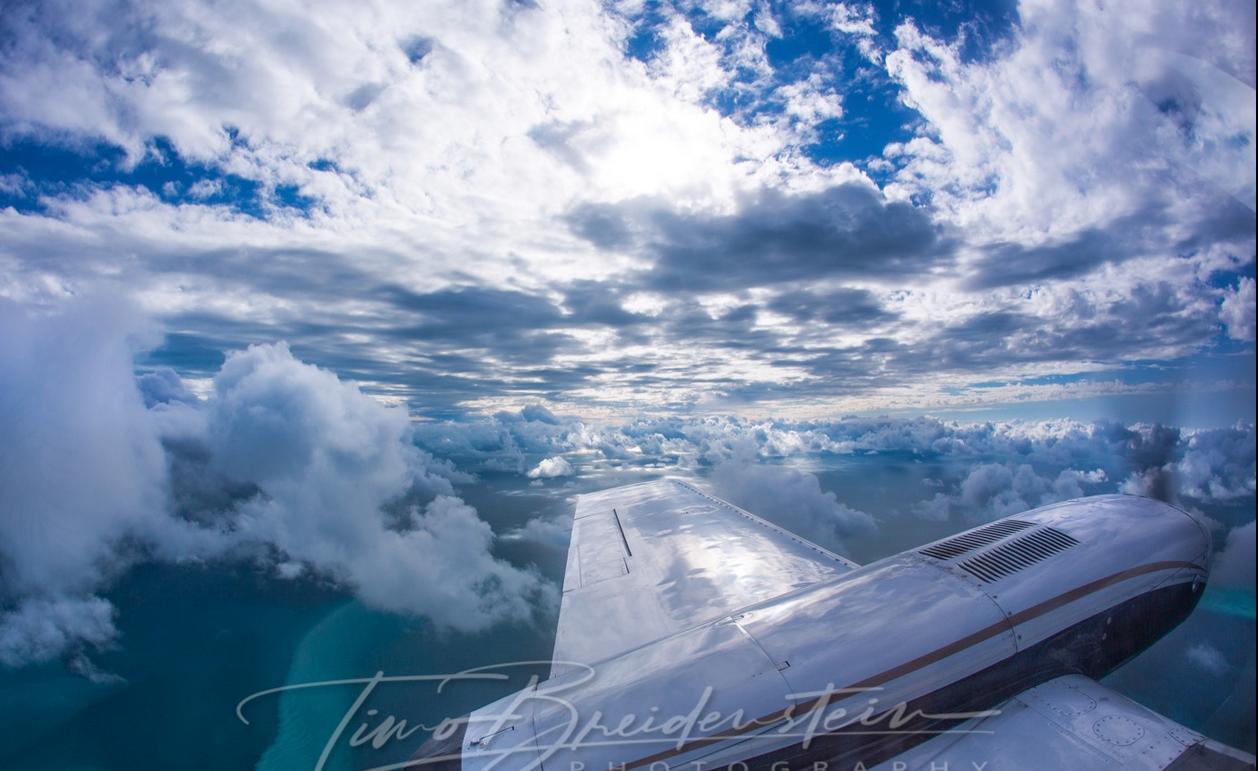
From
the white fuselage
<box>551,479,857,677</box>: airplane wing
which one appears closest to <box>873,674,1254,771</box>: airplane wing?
the white fuselage

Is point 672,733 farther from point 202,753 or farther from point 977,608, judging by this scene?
point 202,753

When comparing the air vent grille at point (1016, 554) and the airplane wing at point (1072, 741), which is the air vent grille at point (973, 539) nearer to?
the air vent grille at point (1016, 554)

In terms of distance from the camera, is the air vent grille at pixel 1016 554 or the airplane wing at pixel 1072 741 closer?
the airplane wing at pixel 1072 741

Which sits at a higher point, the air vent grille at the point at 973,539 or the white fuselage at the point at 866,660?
the air vent grille at the point at 973,539

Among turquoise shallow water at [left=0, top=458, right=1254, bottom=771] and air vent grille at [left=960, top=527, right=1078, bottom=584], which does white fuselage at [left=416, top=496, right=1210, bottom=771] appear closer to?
air vent grille at [left=960, top=527, right=1078, bottom=584]

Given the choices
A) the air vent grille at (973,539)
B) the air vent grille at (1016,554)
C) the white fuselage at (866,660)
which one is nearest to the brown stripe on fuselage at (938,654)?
the white fuselage at (866,660)

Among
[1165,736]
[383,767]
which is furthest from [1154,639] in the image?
[383,767]

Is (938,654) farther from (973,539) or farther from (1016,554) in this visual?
(973,539)

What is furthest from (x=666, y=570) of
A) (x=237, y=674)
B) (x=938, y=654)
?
(x=237, y=674)

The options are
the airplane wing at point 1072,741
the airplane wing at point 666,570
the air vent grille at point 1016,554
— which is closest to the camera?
the airplane wing at point 1072,741
